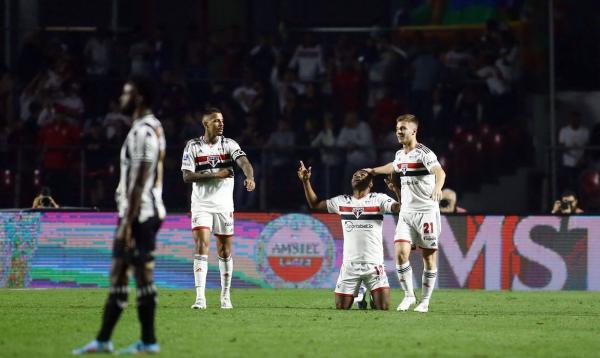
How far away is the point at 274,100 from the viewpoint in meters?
27.1

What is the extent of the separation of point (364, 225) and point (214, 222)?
1.98 meters

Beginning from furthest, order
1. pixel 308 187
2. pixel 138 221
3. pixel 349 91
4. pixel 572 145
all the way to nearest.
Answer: pixel 349 91 < pixel 572 145 < pixel 308 187 < pixel 138 221

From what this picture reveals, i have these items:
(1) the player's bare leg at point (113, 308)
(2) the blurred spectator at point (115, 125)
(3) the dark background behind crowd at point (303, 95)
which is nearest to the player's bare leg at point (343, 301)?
(1) the player's bare leg at point (113, 308)

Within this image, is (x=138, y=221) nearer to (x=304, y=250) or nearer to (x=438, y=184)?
(x=438, y=184)

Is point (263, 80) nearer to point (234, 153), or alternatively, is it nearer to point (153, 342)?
point (234, 153)

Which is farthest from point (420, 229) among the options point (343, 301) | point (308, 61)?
point (308, 61)

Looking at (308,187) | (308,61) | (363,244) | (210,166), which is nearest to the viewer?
(308,187)

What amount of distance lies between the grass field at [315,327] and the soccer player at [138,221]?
0.49 meters

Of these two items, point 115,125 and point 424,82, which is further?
point 424,82

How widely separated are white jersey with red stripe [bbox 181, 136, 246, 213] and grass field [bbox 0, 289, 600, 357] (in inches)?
52.8

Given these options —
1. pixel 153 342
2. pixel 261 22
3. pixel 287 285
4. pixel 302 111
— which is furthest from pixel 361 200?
pixel 261 22

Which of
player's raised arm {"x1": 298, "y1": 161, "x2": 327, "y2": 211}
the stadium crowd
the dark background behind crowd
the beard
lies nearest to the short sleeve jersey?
the beard

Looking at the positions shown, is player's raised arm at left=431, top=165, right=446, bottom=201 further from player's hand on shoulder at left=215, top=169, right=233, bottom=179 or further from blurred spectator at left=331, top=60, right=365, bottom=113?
blurred spectator at left=331, top=60, right=365, bottom=113

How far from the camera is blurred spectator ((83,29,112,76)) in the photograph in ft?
91.9
